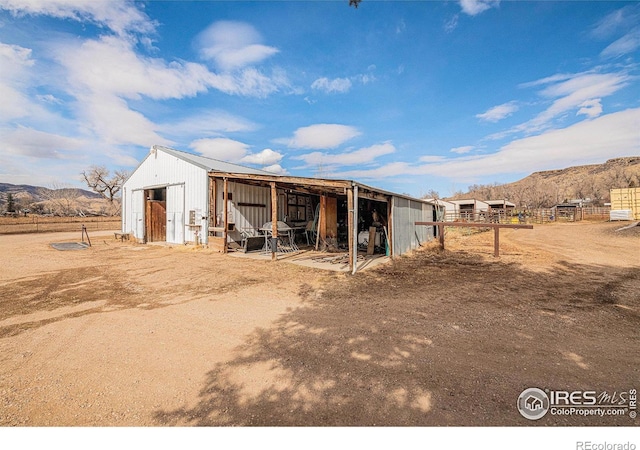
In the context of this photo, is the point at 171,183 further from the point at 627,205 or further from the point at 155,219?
the point at 627,205

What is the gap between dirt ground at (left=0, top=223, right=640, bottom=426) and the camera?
7.77 ft

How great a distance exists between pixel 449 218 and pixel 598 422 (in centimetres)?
3183

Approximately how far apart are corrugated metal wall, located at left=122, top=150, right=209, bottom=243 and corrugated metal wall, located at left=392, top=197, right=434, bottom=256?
27.6ft

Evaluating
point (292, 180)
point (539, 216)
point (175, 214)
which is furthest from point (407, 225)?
point (539, 216)

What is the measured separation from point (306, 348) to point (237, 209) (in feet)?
34.4

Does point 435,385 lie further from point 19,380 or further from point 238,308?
point 19,380

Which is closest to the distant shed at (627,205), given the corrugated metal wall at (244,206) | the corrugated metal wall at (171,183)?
the corrugated metal wall at (244,206)

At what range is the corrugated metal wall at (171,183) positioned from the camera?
1272cm

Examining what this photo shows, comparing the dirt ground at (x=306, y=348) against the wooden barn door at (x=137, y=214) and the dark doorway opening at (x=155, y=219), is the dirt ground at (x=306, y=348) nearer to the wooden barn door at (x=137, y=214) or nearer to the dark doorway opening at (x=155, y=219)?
the dark doorway opening at (x=155, y=219)

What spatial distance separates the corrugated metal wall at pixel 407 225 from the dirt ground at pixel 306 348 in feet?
14.4

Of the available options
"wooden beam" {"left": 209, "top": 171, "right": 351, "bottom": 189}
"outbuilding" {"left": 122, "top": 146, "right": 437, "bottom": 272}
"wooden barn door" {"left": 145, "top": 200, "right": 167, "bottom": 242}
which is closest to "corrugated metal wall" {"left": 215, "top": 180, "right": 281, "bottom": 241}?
"outbuilding" {"left": 122, "top": 146, "right": 437, "bottom": 272}

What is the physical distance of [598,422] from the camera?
2205mm
